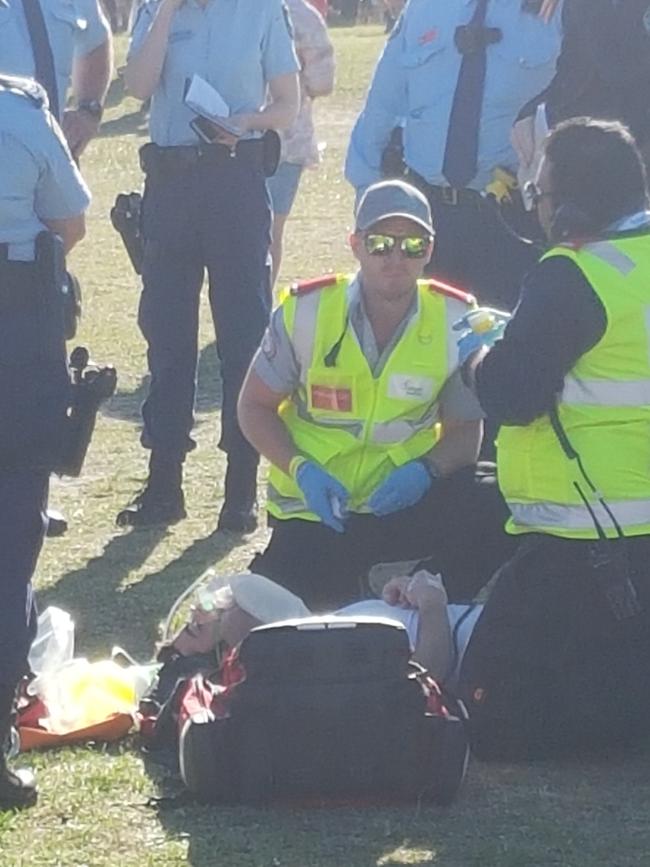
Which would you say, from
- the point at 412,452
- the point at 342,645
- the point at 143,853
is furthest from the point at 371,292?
the point at 143,853

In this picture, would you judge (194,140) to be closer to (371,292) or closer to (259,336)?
(259,336)

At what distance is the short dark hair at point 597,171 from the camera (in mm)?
4367

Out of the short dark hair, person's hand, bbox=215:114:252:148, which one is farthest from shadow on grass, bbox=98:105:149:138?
the short dark hair

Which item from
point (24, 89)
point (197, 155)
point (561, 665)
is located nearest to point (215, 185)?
point (197, 155)

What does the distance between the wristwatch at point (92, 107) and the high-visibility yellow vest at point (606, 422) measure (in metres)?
Answer: 2.55

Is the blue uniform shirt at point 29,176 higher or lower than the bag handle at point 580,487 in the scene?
higher

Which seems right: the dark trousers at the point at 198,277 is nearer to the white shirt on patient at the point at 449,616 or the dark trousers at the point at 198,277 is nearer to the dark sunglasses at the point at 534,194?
the white shirt on patient at the point at 449,616

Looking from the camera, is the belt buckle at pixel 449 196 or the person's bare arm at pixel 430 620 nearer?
the person's bare arm at pixel 430 620

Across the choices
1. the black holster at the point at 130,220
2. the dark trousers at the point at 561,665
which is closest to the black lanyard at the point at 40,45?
the black holster at the point at 130,220

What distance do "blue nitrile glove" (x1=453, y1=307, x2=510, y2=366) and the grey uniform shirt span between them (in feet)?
1.36

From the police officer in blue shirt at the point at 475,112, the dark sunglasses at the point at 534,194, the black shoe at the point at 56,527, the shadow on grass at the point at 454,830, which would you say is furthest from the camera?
the black shoe at the point at 56,527

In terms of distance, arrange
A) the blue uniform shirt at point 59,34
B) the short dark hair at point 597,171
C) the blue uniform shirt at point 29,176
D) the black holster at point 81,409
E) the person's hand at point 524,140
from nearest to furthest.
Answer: the blue uniform shirt at point 29,176, the black holster at point 81,409, the short dark hair at point 597,171, the person's hand at point 524,140, the blue uniform shirt at point 59,34

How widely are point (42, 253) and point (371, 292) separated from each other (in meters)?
1.14

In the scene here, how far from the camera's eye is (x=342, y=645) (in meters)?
4.19
